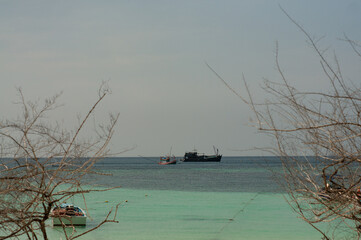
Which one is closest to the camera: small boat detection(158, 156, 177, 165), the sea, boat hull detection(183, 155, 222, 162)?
the sea

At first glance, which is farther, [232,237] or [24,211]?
[232,237]

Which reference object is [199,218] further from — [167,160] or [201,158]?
[201,158]

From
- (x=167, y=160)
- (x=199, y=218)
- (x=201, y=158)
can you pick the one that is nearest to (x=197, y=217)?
(x=199, y=218)

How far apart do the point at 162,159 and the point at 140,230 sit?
12082 centimetres

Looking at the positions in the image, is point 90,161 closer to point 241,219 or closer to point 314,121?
point 314,121

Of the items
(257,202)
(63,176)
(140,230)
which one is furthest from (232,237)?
(63,176)

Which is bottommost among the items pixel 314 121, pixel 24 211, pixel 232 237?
pixel 232 237

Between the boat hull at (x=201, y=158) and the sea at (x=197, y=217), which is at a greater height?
the boat hull at (x=201, y=158)

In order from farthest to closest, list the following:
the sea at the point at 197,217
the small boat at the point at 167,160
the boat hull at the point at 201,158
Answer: the boat hull at the point at 201,158, the small boat at the point at 167,160, the sea at the point at 197,217

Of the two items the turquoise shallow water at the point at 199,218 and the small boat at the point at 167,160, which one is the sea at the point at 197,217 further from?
the small boat at the point at 167,160

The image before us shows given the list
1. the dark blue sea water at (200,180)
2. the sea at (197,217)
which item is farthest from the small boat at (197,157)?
the sea at (197,217)

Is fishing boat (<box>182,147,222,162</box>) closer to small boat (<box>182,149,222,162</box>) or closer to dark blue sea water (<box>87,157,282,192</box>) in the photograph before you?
small boat (<box>182,149,222,162</box>)

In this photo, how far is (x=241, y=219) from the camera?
3095cm

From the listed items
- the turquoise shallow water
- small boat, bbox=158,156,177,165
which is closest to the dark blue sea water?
the turquoise shallow water
